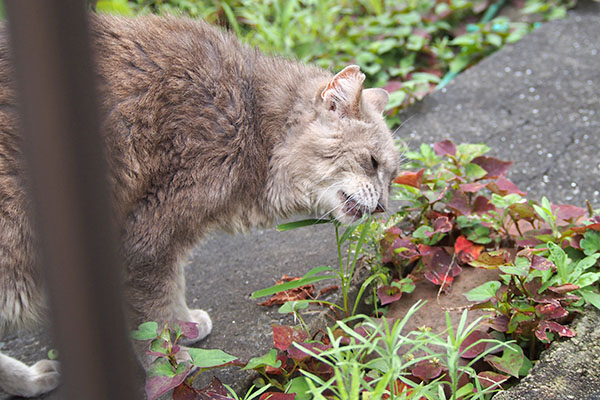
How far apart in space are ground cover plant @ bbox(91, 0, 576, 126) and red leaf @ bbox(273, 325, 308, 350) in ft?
8.77

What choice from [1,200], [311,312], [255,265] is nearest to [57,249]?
[1,200]

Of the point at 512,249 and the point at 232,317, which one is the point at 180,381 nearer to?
the point at 232,317

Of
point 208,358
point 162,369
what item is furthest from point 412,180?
point 162,369

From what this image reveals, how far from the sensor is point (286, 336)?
90.1 inches

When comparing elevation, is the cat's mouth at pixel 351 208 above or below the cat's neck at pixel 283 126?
below

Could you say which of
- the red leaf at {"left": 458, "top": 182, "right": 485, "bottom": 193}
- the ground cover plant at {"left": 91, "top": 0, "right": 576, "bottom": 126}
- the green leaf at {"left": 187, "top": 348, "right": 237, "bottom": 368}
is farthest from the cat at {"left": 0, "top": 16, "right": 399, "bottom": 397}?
the ground cover plant at {"left": 91, "top": 0, "right": 576, "bottom": 126}

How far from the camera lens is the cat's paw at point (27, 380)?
8.66 ft

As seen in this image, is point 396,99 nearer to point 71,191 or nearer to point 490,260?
point 490,260

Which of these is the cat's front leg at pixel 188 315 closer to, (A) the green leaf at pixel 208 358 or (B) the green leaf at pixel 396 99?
(A) the green leaf at pixel 208 358

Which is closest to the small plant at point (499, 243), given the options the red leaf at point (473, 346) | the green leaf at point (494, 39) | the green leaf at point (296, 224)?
the red leaf at point (473, 346)

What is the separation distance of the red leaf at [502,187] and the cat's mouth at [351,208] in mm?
658

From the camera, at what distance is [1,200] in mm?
2311

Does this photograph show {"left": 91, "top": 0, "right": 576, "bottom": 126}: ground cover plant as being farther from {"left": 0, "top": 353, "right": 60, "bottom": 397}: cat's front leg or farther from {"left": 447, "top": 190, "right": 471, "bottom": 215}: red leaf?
{"left": 0, "top": 353, "right": 60, "bottom": 397}: cat's front leg

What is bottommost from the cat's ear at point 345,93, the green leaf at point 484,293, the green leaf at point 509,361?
the green leaf at point 509,361
